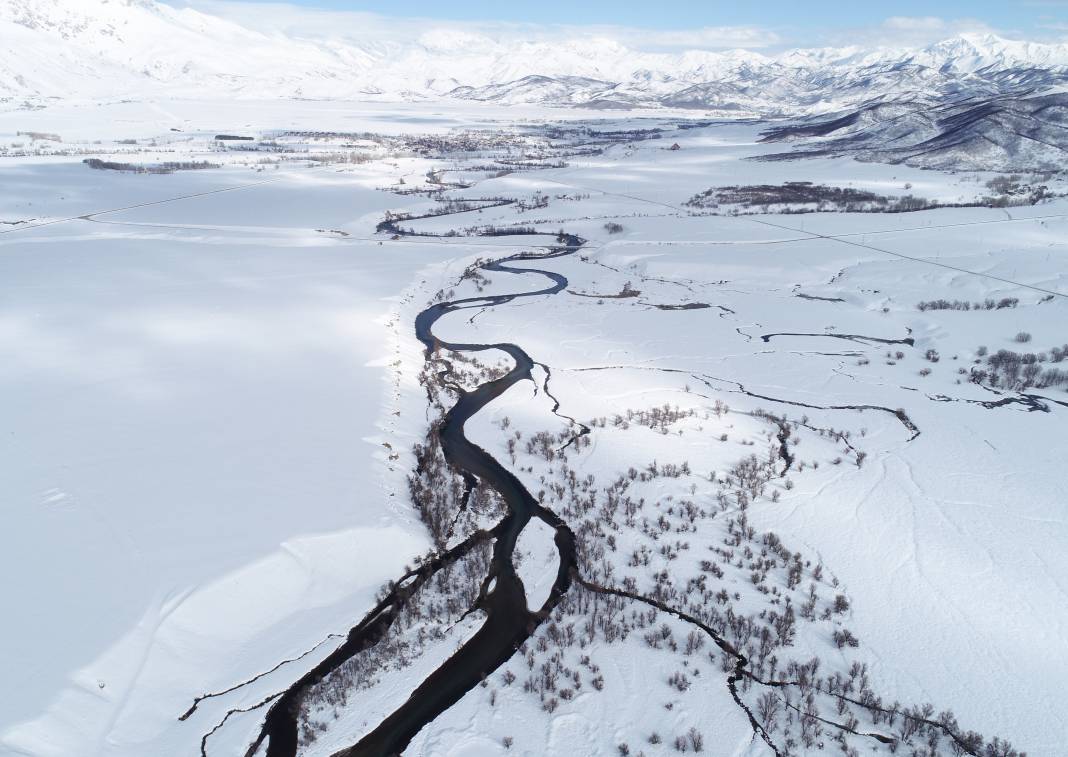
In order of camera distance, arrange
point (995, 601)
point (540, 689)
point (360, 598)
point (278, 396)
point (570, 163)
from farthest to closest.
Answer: point (570, 163), point (278, 396), point (360, 598), point (995, 601), point (540, 689)

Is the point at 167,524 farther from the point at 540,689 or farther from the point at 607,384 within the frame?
the point at 607,384

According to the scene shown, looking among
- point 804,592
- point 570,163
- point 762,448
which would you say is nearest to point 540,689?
point 804,592

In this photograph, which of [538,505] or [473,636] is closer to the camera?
[473,636]

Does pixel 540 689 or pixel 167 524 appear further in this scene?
pixel 167 524

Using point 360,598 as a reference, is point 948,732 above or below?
above

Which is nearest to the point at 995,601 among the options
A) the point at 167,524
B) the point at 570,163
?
the point at 167,524

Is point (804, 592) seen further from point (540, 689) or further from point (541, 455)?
point (541, 455)

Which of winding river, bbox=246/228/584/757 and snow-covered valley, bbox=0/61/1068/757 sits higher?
snow-covered valley, bbox=0/61/1068/757

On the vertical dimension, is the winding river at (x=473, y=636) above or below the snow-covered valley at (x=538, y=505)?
below

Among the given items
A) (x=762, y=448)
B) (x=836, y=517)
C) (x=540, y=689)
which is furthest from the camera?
(x=762, y=448)
